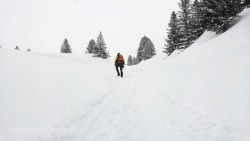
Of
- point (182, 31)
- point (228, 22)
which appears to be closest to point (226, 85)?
point (228, 22)

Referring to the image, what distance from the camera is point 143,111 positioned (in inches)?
244

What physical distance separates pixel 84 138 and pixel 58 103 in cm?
240

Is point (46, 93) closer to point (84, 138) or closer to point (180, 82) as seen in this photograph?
point (84, 138)

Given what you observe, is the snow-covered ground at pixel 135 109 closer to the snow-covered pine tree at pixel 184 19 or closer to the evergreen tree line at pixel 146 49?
the snow-covered pine tree at pixel 184 19

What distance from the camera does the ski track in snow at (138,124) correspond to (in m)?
4.36

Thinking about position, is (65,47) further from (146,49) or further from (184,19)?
(184,19)

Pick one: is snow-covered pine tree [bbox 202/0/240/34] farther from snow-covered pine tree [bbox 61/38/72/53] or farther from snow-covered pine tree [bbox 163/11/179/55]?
snow-covered pine tree [bbox 61/38/72/53]

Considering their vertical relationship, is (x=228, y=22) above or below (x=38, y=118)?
above

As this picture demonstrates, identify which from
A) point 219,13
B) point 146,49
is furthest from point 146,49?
point 219,13

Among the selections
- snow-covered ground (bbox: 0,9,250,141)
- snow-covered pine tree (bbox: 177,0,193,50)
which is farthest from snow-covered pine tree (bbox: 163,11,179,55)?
snow-covered ground (bbox: 0,9,250,141)

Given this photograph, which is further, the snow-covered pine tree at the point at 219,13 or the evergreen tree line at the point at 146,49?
the evergreen tree line at the point at 146,49

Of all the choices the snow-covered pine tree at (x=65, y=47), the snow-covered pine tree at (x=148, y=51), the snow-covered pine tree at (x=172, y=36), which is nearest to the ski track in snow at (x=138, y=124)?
the snow-covered pine tree at (x=172, y=36)

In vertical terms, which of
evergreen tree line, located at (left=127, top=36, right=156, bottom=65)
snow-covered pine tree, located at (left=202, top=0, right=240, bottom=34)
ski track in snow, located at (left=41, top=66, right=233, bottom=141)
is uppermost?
evergreen tree line, located at (left=127, top=36, right=156, bottom=65)

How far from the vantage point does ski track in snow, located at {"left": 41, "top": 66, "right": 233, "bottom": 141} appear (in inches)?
171
